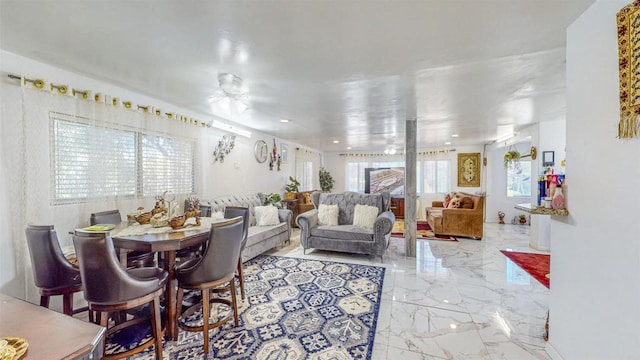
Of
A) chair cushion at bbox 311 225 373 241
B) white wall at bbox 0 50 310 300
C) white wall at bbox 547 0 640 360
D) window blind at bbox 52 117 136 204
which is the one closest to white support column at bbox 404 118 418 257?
chair cushion at bbox 311 225 373 241

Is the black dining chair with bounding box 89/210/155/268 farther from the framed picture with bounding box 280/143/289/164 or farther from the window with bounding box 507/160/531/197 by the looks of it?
the window with bounding box 507/160/531/197

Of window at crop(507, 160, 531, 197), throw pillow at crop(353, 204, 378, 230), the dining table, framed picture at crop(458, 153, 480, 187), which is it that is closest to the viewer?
the dining table

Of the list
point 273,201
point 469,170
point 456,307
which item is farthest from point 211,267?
point 469,170

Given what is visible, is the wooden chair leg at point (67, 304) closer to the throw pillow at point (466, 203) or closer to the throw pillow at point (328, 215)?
Answer: the throw pillow at point (328, 215)

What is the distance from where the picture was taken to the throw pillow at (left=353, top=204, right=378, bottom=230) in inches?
163

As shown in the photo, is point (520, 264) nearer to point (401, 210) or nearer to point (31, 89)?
point (401, 210)

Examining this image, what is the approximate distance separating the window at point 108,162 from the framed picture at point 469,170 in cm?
732

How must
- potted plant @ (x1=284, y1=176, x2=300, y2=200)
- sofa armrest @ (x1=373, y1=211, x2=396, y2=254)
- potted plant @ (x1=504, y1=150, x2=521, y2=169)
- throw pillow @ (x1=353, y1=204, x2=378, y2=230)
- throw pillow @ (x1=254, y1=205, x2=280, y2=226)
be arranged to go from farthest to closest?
potted plant @ (x1=284, y1=176, x2=300, y2=200) < potted plant @ (x1=504, y1=150, x2=521, y2=169) < throw pillow @ (x1=254, y1=205, x2=280, y2=226) < throw pillow @ (x1=353, y1=204, x2=378, y2=230) < sofa armrest @ (x1=373, y1=211, x2=396, y2=254)

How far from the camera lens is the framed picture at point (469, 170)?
734 cm

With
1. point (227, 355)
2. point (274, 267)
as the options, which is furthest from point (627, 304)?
point (274, 267)

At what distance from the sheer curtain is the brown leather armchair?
17.8 feet

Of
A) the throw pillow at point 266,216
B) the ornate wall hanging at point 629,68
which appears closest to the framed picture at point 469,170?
the throw pillow at point 266,216

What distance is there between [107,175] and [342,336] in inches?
110

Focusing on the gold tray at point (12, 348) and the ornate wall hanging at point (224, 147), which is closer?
the gold tray at point (12, 348)
